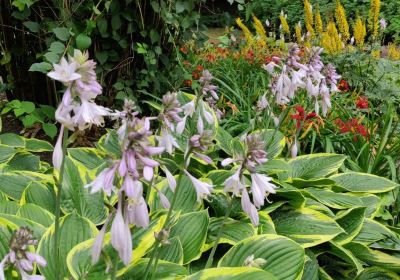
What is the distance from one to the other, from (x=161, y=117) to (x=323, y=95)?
1.68 meters

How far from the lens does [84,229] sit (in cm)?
207

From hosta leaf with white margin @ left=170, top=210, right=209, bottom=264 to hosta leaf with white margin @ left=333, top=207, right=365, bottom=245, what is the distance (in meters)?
0.85

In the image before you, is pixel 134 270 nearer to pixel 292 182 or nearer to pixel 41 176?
pixel 41 176

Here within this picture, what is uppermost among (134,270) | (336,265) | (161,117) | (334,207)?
(161,117)

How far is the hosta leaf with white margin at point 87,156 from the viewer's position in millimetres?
3027

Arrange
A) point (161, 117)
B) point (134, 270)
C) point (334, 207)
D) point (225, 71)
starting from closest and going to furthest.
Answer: point (161, 117) < point (134, 270) < point (334, 207) < point (225, 71)

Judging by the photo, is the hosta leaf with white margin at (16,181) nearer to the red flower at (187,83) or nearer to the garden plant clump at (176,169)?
the garden plant clump at (176,169)

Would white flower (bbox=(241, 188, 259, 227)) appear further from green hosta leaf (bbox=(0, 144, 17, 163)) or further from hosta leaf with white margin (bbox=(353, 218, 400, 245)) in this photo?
green hosta leaf (bbox=(0, 144, 17, 163))

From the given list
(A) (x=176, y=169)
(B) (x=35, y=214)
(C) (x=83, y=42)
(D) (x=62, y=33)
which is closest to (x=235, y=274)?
(B) (x=35, y=214)

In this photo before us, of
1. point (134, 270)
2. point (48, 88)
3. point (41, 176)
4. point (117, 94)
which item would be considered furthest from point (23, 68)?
point (134, 270)

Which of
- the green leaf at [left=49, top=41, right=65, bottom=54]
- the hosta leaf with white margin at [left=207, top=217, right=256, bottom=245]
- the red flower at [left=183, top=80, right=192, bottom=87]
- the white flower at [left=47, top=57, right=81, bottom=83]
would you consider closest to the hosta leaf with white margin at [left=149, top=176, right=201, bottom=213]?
the hosta leaf with white margin at [left=207, top=217, right=256, bottom=245]

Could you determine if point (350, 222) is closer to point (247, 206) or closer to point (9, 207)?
point (247, 206)

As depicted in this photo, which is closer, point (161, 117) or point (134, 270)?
point (161, 117)

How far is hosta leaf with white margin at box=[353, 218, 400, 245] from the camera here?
2762 millimetres
